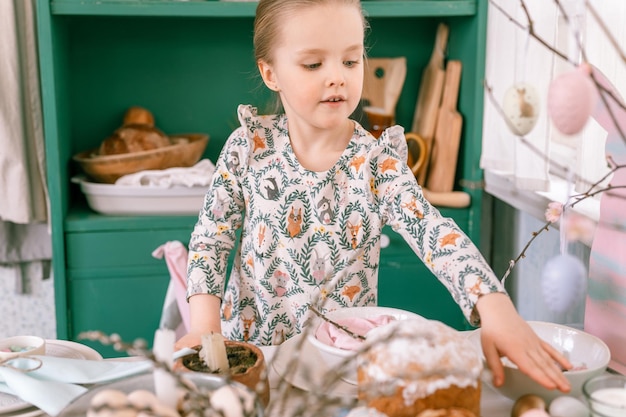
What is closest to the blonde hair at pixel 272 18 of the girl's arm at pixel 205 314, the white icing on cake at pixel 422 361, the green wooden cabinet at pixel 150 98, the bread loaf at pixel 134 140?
the girl's arm at pixel 205 314

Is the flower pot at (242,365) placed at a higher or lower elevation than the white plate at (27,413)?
higher

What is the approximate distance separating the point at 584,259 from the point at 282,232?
0.71m

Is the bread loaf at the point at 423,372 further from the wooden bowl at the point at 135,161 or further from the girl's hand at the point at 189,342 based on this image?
the wooden bowl at the point at 135,161

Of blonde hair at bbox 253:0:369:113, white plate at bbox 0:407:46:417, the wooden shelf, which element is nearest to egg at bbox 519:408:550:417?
white plate at bbox 0:407:46:417

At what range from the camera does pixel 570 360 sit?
0.92 meters

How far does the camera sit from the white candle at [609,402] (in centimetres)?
67

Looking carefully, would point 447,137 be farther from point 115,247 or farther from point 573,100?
point 573,100

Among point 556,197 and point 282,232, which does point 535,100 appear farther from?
point 556,197

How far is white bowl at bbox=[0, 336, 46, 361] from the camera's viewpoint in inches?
35.3

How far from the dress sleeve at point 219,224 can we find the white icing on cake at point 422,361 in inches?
19.3

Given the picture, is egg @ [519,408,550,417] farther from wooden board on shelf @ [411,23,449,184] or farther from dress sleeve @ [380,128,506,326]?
wooden board on shelf @ [411,23,449,184]

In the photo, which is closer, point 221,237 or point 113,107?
point 221,237

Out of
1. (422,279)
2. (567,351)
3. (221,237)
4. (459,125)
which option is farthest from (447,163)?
(567,351)

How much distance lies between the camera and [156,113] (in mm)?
2412
